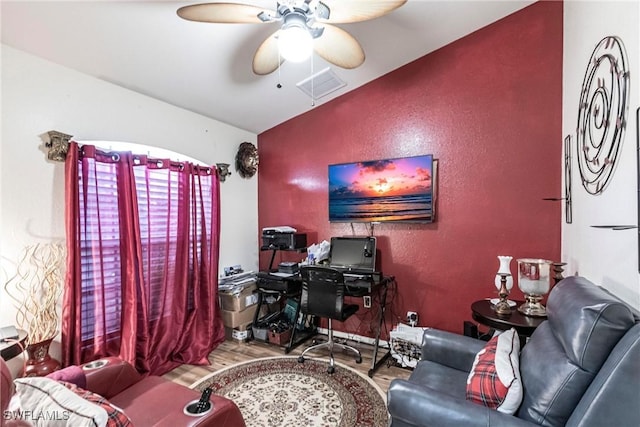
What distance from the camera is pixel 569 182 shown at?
220 cm

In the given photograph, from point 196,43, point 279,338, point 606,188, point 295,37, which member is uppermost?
point 196,43

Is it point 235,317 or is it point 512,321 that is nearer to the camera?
point 512,321

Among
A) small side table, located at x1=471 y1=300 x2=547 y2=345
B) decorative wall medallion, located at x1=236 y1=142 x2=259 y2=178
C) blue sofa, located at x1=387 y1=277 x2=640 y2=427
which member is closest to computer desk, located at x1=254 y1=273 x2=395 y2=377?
small side table, located at x1=471 y1=300 x2=547 y2=345

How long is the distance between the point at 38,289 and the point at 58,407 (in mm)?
1670

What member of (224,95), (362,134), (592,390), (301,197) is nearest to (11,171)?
(224,95)

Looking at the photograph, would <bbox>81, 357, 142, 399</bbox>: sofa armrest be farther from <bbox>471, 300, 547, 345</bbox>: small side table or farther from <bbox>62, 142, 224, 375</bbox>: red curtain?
<bbox>471, 300, 547, 345</bbox>: small side table

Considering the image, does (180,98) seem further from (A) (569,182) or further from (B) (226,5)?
(A) (569,182)

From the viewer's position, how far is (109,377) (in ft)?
5.39

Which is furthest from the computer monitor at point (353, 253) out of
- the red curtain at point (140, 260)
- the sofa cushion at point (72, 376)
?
the sofa cushion at point (72, 376)

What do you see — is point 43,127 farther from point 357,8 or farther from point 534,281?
point 534,281

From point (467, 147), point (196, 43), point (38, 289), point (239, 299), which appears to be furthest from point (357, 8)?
point (239, 299)

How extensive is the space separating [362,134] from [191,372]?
2.86 metres

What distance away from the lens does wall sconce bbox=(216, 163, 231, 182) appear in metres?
3.42

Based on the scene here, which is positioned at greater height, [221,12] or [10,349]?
[221,12]
